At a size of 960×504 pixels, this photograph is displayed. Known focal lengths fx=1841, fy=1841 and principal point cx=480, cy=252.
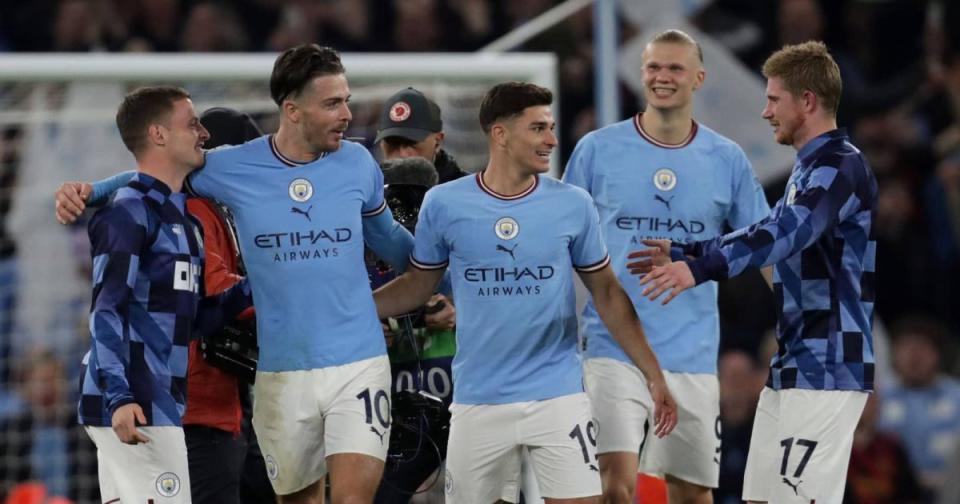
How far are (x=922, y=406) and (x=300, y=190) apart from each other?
20.6 ft

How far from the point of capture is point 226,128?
692cm

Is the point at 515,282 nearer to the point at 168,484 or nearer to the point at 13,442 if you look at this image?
the point at 168,484

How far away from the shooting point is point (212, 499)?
658 centimetres

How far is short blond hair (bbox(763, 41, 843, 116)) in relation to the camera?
6.23 meters

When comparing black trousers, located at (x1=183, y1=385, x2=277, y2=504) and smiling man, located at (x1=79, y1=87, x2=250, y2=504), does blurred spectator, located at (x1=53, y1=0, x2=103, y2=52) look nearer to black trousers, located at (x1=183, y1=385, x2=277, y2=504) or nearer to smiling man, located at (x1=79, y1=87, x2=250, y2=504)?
black trousers, located at (x1=183, y1=385, x2=277, y2=504)

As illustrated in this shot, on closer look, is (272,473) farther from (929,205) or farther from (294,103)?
(929,205)

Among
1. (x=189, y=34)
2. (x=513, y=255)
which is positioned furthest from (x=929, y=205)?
(x=513, y=255)

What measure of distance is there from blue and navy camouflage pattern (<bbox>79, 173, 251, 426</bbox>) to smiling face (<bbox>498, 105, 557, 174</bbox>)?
3.64 feet

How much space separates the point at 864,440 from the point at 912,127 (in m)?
2.89

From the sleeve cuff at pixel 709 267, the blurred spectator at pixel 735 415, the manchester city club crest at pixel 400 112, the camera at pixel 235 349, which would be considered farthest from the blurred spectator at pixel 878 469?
the camera at pixel 235 349

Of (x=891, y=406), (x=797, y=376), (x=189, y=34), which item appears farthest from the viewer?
(x=189, y=34)

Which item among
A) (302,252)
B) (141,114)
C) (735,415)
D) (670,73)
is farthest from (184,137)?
(735,415)

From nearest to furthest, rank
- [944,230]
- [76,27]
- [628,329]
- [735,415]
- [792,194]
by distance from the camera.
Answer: [792,194] → [628,329] → [735,415] → [76,27] → [944,230]

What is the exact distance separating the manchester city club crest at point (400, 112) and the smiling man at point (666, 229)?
0.68 m
